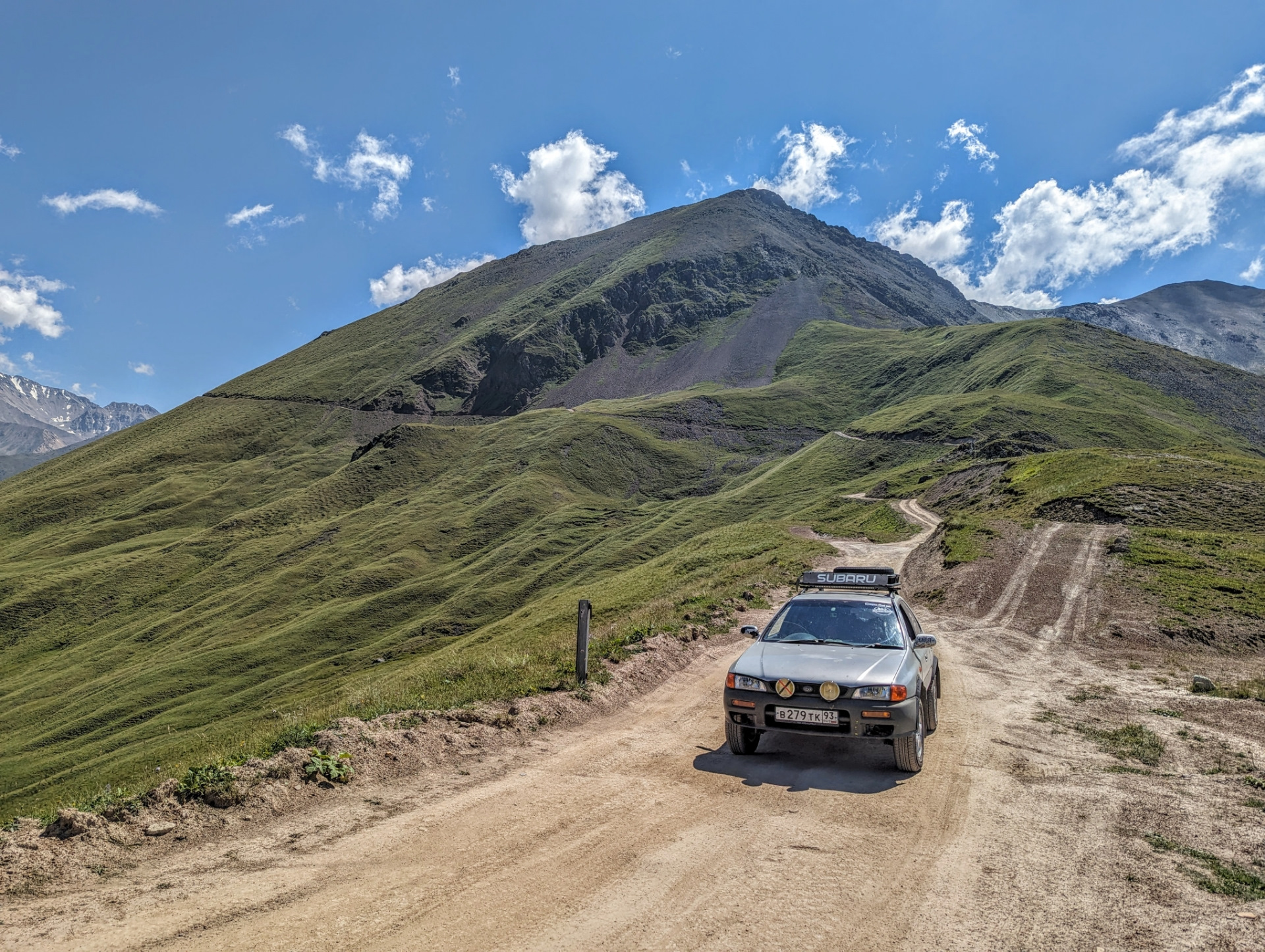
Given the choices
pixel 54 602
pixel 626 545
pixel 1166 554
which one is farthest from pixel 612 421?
pixel 1166 554

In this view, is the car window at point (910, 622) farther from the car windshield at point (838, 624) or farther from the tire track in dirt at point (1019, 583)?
the tire track in dirt at point (1019, 583)

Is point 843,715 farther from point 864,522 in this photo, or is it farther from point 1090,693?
point 864,522

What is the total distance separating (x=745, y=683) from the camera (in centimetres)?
1005

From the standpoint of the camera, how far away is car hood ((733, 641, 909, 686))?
967 centimetres

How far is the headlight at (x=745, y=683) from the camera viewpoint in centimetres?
988

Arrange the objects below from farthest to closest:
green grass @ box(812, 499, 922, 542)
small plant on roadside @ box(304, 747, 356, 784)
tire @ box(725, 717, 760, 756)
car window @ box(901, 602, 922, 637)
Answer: green grass @ box(812, 499, 922, 542) → car window @ box(901, 602, 922, 637) → tire @ box(725, 717, 760, 756) → small plant on roadside @ box(304, 747, 356, 784)

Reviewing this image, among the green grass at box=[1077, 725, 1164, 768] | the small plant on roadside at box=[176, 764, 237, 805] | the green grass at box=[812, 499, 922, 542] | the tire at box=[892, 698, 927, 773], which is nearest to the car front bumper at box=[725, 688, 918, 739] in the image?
the tire at box=[892, 698, 927, 773]

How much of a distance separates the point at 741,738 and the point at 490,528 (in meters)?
110

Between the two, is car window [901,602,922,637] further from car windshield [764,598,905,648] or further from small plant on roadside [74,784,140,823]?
small plant on roadside [74,784,140,823]

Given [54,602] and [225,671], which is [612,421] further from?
[54,602]

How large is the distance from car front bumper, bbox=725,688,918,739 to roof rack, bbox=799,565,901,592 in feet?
13.2

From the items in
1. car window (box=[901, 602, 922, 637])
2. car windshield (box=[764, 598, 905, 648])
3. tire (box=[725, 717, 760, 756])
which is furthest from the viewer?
car window (box=[901, 602, 922, 637])

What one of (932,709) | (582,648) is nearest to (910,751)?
(932,709)

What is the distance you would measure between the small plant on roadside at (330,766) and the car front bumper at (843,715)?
5787 mm
